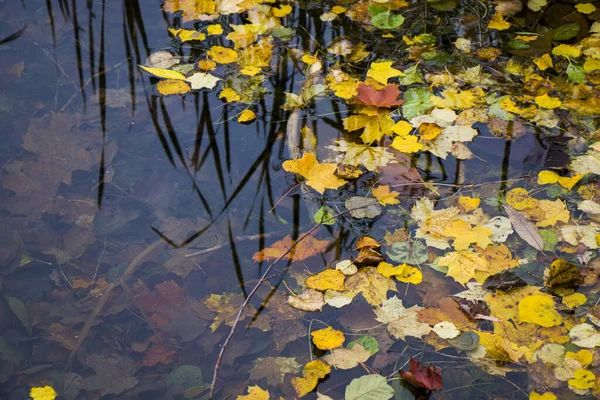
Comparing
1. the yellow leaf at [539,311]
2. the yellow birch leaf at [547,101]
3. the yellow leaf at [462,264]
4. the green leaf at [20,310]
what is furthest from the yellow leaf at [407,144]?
the green leaf at [20,310]

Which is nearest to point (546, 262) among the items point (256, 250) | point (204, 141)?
point (256, 250)

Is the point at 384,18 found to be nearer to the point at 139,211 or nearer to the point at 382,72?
the point at 382,72

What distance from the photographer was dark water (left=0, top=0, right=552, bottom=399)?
1.72 meters

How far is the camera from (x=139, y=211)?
7.00ft

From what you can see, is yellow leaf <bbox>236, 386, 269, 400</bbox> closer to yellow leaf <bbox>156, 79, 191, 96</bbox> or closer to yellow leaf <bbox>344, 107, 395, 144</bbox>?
yellow leaf <bbox>344, 107, 395, 144</bbox>

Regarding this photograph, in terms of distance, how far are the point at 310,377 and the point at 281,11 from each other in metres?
2.03

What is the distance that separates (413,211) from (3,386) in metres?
1.48

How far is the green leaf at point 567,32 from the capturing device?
8.89ft

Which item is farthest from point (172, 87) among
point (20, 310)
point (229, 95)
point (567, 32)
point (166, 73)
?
point (567, 32)

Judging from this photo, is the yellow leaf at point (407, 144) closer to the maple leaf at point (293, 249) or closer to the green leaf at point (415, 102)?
the green leaf at point (415, 102)

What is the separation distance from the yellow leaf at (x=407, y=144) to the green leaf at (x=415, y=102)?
0.15 metres

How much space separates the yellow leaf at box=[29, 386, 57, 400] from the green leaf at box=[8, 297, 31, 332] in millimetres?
224

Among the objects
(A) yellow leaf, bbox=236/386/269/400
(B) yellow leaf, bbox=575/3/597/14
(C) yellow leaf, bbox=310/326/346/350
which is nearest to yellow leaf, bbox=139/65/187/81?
(C) yellow leaf, bbox=310/326/346/350

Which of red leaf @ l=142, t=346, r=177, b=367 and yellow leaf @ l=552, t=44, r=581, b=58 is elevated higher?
yellow leaf @ l=552, t=44, r=581, b=58
